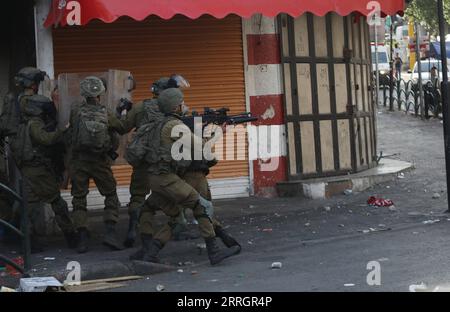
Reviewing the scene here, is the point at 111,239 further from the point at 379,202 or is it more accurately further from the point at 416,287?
the point at 379,202

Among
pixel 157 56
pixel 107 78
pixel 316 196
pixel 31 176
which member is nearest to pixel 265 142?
pixel 316 196

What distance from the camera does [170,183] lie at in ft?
29.4

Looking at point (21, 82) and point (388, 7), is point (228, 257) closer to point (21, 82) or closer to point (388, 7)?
point (21, 82)

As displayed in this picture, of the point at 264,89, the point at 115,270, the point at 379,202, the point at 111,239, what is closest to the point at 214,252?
the point at 115,270

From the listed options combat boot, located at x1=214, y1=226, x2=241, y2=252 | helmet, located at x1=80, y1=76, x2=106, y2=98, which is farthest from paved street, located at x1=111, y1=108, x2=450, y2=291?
helmet, located at x1=80, y1=76, x2=106, y2=98

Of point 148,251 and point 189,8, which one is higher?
point 189,8

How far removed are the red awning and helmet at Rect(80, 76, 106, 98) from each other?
3.01 feet

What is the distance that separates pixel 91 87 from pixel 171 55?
3302 millimetres

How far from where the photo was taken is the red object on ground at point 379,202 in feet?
41.1

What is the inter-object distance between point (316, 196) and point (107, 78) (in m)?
4.01

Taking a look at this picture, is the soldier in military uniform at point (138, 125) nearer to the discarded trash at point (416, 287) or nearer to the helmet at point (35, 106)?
the helmet at point (35, 106)

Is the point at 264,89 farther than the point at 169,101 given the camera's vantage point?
Yes

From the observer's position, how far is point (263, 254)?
9.70 metres

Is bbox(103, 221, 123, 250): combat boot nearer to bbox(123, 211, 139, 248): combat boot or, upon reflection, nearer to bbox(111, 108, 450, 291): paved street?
bbox(123, 211, 139, 248): combat boot
